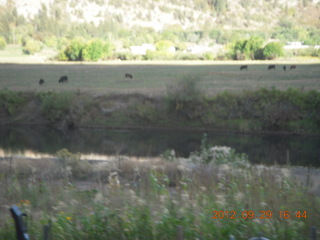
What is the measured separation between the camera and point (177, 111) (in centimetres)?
3850

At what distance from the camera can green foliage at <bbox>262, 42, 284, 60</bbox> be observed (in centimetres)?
8418

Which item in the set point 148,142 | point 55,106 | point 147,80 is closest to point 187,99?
point 148,142

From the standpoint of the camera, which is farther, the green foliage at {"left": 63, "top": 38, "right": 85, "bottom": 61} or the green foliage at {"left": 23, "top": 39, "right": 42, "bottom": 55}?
the green foliage at {"left": 23, "top": 39, "right": 42, "bottom": 55}

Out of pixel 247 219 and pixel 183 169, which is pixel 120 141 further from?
pixel 247 219

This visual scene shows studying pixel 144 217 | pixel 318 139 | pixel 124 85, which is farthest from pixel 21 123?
pixel 144 217

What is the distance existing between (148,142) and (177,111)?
589cm

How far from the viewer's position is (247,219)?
6191 millimetres

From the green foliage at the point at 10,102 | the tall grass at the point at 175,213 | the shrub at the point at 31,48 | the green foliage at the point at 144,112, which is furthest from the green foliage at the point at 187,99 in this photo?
the shrub at the point at 31,48

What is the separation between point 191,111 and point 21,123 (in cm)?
1406

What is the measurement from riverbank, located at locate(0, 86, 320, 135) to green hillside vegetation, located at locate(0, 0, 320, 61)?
4864 centimetres
